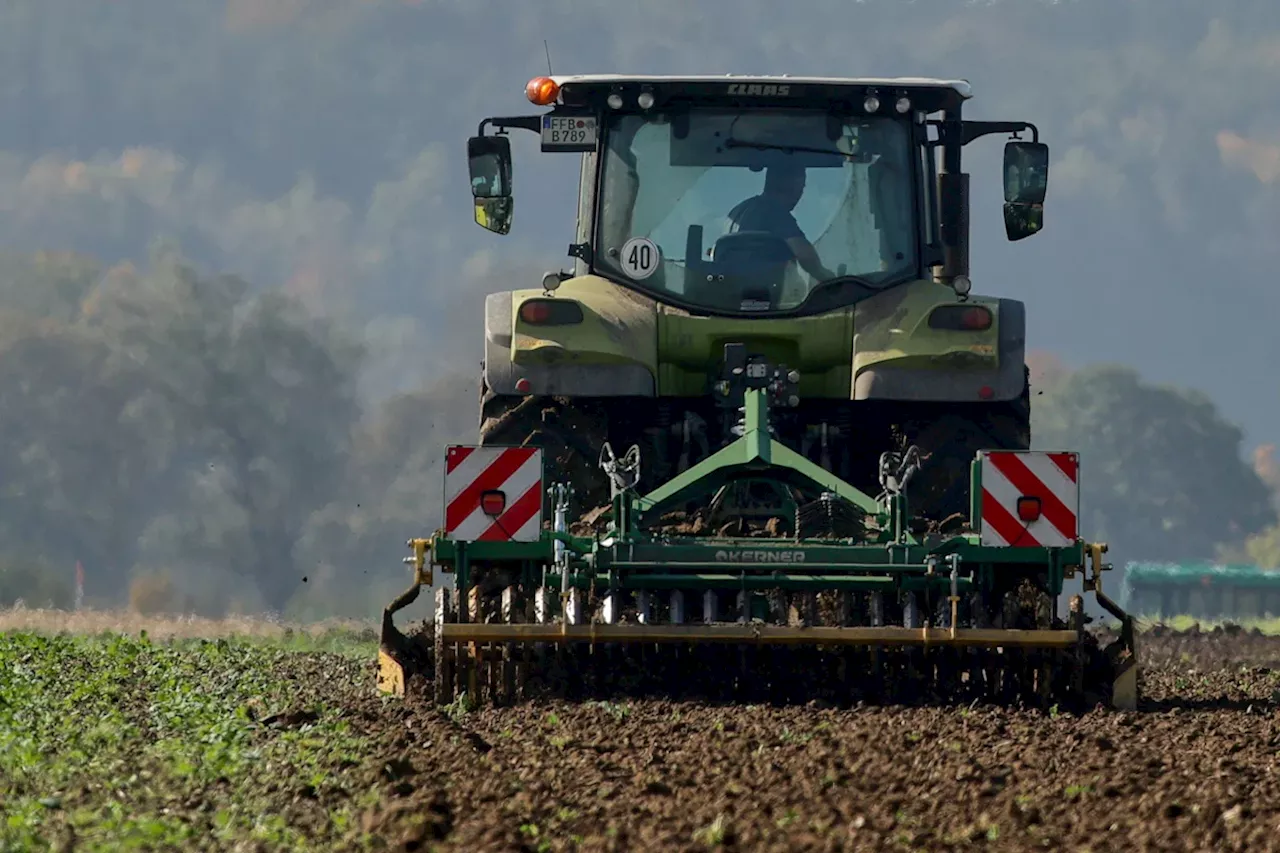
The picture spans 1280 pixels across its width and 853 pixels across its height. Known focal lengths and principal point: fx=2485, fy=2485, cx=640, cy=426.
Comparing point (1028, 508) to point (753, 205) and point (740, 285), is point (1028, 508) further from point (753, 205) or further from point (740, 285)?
point (753, 205)

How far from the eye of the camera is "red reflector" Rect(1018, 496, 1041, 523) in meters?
9.57

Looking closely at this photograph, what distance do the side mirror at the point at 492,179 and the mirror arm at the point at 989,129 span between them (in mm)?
2104

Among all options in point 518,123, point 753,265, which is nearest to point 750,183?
point 753,265

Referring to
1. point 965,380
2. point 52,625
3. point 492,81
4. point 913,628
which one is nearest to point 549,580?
point 913,628

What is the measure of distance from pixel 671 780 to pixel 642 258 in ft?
14.7

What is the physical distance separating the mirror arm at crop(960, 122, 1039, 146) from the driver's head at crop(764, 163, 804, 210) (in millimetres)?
841

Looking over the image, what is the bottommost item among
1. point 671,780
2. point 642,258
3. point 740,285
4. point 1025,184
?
point 671,780

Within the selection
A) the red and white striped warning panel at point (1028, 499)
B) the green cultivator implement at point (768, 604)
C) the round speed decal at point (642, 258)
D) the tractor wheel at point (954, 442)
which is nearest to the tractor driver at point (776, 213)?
the round speed decal at point (642, 258)

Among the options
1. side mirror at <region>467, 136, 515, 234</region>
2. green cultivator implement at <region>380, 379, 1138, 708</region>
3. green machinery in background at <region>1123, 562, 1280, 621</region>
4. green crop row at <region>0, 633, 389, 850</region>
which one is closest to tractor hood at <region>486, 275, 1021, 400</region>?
side mirror at <region>467, 136, 515, 234</region>

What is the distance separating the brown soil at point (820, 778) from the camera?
5973mm

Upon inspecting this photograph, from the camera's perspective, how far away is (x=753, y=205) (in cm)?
1095

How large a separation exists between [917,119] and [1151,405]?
7124cm

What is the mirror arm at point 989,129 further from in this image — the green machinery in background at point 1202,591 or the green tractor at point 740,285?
the green machinery in background at point 1202,591

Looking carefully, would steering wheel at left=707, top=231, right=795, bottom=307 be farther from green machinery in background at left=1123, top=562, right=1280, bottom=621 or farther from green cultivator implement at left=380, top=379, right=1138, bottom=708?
green machinery in background at left=1123, top=562, right=1280, bottom=621
